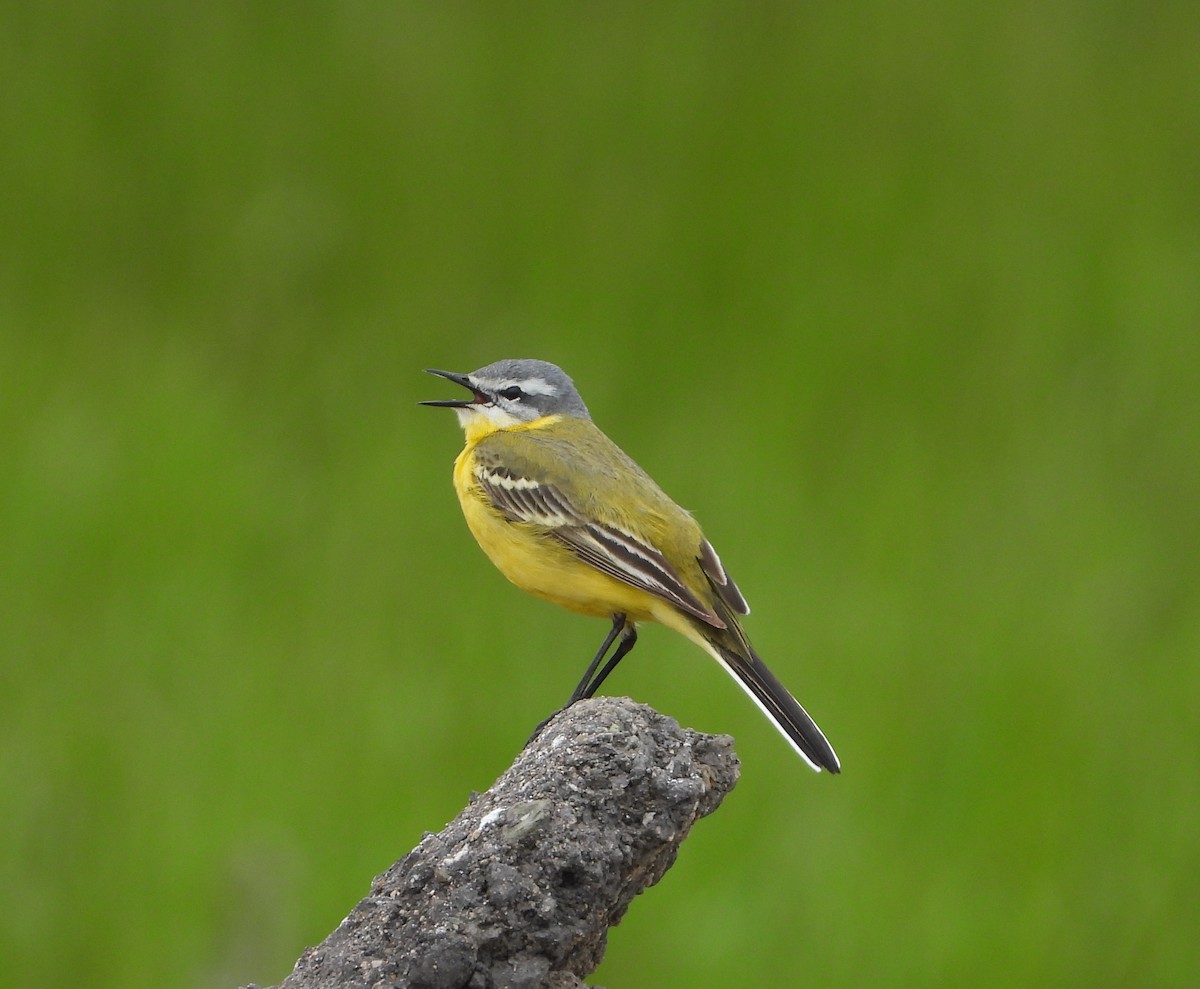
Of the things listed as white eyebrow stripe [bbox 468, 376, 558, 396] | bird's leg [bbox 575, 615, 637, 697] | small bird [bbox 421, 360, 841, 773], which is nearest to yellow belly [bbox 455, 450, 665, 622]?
small bird [bbox 421, 360, 841, 773]

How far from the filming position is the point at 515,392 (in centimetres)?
675

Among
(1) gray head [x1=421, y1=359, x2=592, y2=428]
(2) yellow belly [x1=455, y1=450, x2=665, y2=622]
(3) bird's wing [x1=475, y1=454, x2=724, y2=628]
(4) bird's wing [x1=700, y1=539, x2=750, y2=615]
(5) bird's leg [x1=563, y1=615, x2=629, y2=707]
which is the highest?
(1) gray head [x1=421, y1=359, x2=592, y2=428]

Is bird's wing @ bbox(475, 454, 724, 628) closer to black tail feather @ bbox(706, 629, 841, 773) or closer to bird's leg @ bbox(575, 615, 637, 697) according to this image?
black tail feather @ bbox(706, 629, 841, 773)

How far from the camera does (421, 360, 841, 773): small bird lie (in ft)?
18.4

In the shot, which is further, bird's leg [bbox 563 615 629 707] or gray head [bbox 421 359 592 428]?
gray head [bbox 421 359 592 428]

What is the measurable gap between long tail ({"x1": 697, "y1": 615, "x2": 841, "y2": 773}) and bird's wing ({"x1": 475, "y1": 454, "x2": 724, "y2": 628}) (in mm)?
90

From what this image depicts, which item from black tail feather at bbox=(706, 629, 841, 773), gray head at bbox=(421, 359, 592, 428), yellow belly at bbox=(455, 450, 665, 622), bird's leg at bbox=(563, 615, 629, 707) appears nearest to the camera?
black tail feather at bbox=(706, 629, 841, 773)

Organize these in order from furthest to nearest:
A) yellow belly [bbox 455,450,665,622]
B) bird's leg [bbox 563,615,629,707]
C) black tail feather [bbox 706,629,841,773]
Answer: bird's leg [bbox 563,615,629,707] → yellow belly [bbox 455,450,665,622] → black tail feather [bbox 706,629,841,773]

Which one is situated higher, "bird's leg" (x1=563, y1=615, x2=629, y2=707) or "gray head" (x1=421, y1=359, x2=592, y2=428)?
"gray head" (x1=421, y1=359, x2=592, y2=428)

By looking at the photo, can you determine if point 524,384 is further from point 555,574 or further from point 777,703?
point 777,703

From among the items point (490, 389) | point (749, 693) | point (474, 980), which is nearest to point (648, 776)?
point (474, 980)

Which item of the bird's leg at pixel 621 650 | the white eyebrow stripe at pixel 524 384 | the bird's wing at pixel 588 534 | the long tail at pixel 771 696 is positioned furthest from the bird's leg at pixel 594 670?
the white eyebrow stripe at pixel 524 384

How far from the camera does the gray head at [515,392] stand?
6.65m

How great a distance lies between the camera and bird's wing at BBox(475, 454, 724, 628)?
18.5 ft
